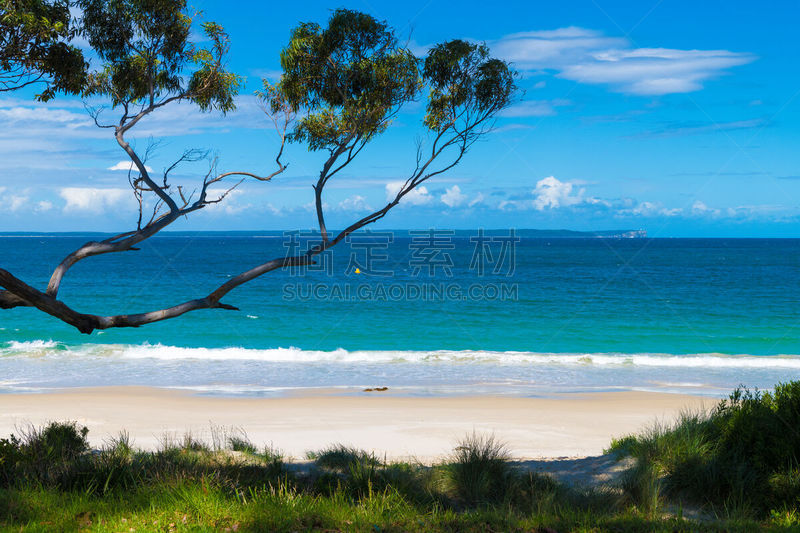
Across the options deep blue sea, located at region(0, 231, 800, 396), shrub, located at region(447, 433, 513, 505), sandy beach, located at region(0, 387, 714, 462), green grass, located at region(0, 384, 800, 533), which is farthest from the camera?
deep blue sea, located at region(0, 231, 800, 396)

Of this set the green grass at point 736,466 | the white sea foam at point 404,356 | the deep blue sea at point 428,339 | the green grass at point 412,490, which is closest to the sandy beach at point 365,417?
the deep blue sea at point 428,339

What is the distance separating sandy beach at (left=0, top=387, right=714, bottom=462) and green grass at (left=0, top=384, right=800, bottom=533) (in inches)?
113

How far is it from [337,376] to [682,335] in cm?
1611

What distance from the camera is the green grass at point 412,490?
15.3 ft

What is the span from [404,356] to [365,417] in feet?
29.8

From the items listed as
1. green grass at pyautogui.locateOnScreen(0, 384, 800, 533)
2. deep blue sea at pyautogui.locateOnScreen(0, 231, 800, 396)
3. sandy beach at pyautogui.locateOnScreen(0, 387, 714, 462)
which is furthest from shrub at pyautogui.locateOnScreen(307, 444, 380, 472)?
deep blue sea at pyautogui.locateOnScreen(0, 231, 800, 396)

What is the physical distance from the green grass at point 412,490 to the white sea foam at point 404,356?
45.9ft

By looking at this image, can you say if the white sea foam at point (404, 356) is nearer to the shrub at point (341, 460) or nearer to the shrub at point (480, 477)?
the shrub at point (341, 460)

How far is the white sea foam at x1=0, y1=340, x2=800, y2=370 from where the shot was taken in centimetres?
2050

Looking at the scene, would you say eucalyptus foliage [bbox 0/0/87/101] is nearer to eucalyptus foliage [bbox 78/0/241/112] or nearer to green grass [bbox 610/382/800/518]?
eucalyptus foliage [bbox 78/0/241/112]

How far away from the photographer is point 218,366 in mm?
19672

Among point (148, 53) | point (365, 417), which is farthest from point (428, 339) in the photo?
point (148, 53)

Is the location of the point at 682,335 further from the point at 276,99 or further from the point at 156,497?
the point at 156,497

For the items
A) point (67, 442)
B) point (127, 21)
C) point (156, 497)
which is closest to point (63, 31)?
point (127, 21)
